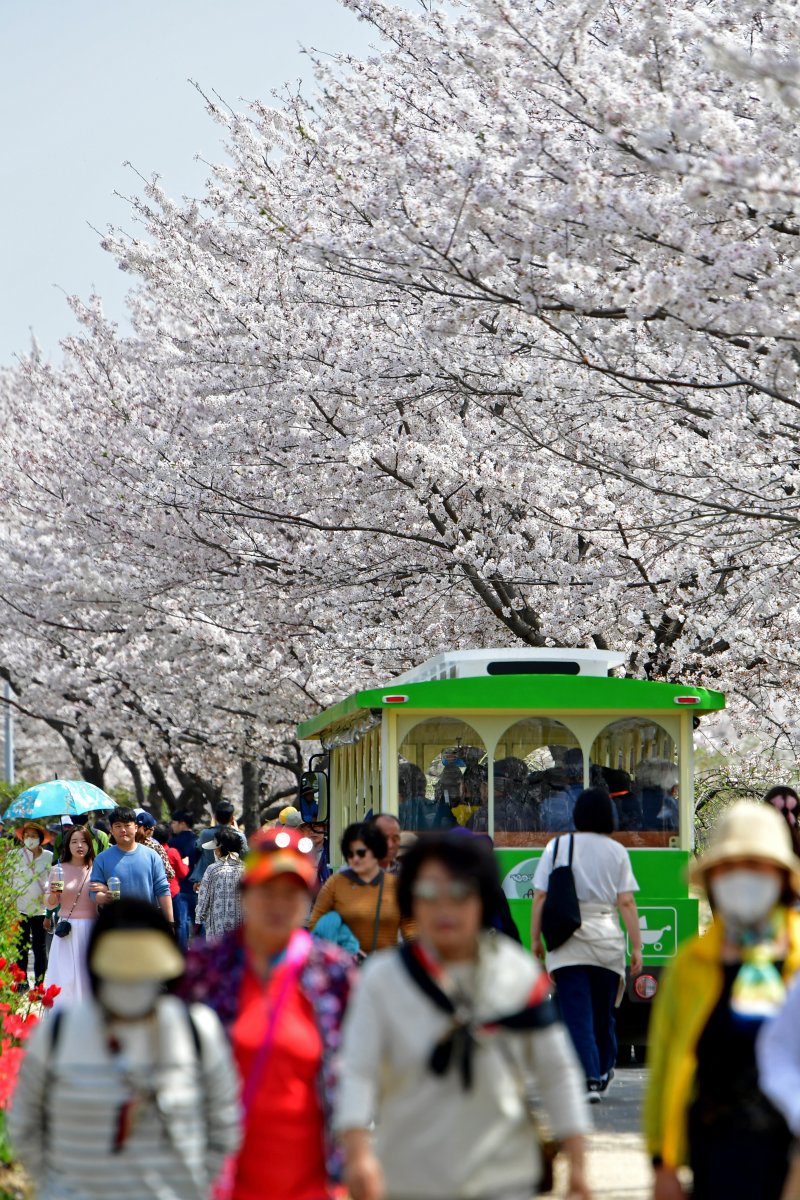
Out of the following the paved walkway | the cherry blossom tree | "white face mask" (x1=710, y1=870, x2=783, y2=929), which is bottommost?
the paved walkway

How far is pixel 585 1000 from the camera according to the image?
8961 mm

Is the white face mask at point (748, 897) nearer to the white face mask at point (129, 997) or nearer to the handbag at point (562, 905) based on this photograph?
the white face mask at point (129, 997)

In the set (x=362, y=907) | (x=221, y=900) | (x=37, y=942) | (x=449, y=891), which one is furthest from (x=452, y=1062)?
(x=37, y=942)

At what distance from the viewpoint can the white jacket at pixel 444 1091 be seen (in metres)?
3.96

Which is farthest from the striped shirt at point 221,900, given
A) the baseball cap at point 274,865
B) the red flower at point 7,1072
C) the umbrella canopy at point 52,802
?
the baseball cap at point 274,865

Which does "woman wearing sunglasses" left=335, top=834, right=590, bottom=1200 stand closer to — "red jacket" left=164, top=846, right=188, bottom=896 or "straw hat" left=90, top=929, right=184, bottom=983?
"straw hat" left=90, top=929, right=184, bottom=983

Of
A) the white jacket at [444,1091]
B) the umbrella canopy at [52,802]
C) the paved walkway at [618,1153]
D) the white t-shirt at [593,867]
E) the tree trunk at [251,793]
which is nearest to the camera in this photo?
the white jacket at [444,1091]

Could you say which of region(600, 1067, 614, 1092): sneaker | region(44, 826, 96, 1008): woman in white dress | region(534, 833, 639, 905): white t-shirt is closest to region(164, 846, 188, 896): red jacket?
region(44, 826, 96, 1008): woman in white dress

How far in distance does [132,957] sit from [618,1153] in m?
4.78

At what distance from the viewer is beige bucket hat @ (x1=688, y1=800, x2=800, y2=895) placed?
433cm

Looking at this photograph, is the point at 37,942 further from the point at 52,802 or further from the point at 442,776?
the point at 442,776

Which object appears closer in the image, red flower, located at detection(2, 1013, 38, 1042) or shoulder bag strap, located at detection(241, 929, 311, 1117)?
shoulder bag strap, located at detection(241, 929, 311, 1117)

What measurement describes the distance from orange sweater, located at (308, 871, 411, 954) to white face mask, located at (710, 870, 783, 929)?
3995mm

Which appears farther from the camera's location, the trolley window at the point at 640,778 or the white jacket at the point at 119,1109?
the trolley window at the point at 640,778
